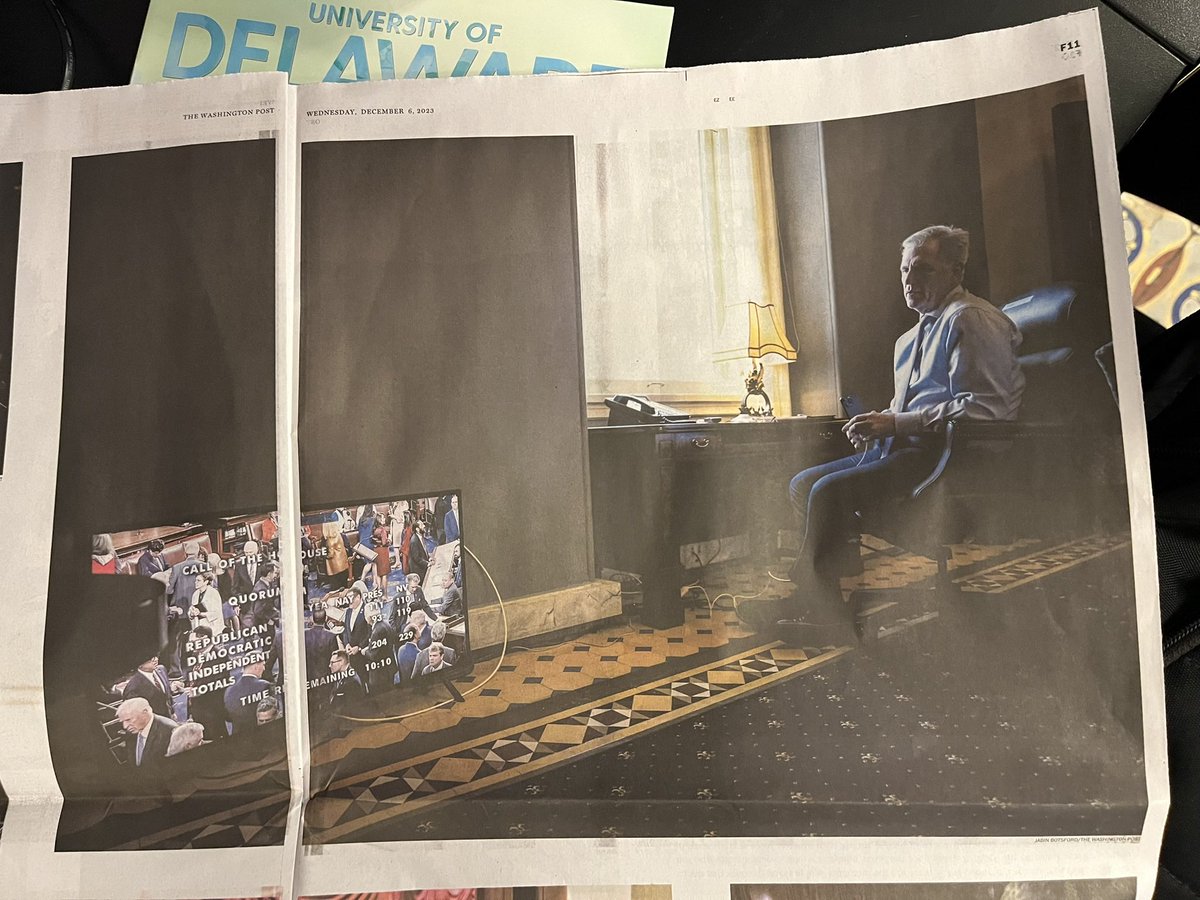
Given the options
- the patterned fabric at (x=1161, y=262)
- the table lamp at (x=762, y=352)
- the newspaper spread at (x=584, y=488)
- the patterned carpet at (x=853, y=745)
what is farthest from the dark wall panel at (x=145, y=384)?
the patterned fabric at (x=1161, y=262)

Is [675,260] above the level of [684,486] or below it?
above

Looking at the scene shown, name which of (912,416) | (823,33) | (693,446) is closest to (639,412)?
(693,446)

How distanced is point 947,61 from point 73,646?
1.91 feet

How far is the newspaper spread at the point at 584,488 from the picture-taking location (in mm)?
345

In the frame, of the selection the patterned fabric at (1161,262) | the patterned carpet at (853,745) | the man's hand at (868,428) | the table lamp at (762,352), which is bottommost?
the patterned carpet at (853,745)

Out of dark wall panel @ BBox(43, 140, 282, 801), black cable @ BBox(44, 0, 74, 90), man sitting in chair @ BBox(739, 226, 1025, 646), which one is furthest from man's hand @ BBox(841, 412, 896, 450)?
black cable @ BBox(44, 0, 74, 90)

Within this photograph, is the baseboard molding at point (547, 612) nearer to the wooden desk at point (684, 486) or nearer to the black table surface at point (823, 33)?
the wooden desk at point (684, 486)

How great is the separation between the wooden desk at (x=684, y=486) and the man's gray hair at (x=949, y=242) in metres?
0.11

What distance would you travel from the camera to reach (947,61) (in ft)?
1.22

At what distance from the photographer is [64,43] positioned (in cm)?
39

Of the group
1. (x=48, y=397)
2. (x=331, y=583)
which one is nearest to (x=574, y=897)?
(x=331, y=583)

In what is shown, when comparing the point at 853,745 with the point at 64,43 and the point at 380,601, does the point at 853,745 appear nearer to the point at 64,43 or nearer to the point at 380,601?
the point at 380,601

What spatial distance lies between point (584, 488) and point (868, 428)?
0.16 m

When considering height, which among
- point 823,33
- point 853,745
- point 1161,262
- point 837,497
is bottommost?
point 853,745
